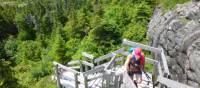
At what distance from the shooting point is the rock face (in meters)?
11.7

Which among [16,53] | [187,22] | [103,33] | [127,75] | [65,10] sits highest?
[187,22]

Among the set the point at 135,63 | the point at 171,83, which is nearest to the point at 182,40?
the point at 135,63

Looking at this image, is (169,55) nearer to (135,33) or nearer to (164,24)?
(164,24)

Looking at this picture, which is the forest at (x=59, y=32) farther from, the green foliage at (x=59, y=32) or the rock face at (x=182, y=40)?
the rock face at (x=182, y=40)

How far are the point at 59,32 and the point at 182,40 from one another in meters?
56.0

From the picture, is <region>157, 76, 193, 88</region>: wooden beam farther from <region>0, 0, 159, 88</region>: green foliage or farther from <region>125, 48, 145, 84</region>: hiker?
<region>0, 0, 159, 88</region>: green foliage

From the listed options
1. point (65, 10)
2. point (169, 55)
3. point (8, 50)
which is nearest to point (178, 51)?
point (169, 55)

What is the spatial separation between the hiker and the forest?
637 cm

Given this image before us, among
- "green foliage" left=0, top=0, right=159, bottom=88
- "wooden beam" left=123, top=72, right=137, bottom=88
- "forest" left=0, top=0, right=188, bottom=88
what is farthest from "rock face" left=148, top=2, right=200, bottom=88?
"green foliage" left=0, top=0, right=159, bottom=88

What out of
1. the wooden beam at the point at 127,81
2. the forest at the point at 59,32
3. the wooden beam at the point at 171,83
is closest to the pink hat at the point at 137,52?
the wooden beam at the point at 127,81

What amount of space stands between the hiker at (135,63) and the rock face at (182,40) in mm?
1495

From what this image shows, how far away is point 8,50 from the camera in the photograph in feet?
284

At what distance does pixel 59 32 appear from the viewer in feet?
224

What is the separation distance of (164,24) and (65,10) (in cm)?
8431
